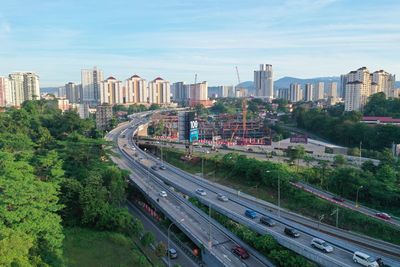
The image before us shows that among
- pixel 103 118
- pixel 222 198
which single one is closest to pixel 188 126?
pixel 222 198

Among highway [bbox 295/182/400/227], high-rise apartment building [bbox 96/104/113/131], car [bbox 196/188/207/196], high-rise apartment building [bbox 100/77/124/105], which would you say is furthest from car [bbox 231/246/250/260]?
high-rise apartment building [bbox 100/77/124/105]

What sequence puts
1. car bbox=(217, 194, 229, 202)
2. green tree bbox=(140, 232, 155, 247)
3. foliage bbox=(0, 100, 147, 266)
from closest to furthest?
foliage bbox=(0, 100, 147, 266), green tree bbox=(140, 232, 155, 247), car bbox=(217, 194, 229, 202)

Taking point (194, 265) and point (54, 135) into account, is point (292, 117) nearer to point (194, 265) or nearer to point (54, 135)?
point (54, 135)

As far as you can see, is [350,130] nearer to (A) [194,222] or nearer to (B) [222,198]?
(B) [222,198]

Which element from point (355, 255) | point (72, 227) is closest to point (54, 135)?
point (72, 227)

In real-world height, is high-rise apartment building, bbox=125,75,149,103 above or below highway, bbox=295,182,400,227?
above

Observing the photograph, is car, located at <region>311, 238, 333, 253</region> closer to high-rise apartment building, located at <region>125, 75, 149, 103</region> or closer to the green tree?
the green tree

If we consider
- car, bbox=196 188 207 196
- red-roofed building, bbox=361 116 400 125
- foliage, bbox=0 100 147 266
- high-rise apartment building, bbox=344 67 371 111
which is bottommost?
car, bbox=196 188 207 196

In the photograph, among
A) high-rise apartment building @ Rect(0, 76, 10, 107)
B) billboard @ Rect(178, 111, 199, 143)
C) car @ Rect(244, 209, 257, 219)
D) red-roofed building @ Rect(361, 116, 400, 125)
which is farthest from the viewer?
high-rise apartment building @ Rect(0, 76, 10, 107)

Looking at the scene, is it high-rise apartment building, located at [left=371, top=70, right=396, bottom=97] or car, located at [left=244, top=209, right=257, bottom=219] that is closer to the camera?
car, located at [left=244, top=209, right=257, bottom=219]
